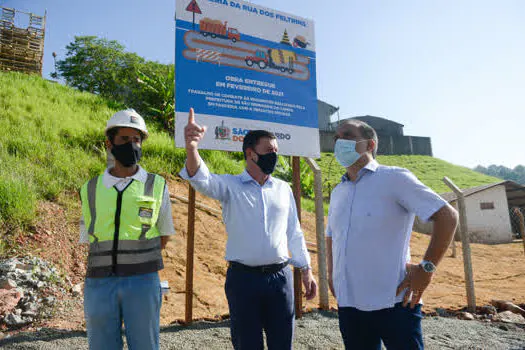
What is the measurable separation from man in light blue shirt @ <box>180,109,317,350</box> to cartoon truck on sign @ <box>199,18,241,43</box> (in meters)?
2.22

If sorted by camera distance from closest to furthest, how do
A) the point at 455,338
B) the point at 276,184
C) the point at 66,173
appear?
the point at 276,184, the point at 455,338, the point at 66,173

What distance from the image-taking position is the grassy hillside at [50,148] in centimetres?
645

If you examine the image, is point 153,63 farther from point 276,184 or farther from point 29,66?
point 276,184

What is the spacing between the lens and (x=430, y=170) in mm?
35781

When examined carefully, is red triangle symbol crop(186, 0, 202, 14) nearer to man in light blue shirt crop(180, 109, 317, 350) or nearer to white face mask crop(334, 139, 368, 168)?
man in light blue shirt crop(180, 109, 317, 350)

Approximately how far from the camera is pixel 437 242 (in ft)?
6.29

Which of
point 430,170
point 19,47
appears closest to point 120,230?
point 19,47

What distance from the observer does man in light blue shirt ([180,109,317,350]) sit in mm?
2303

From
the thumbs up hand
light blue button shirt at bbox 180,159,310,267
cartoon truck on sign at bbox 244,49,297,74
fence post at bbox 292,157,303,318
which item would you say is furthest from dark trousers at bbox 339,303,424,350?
cartoon truck on sign at bbox 244,49,297,74

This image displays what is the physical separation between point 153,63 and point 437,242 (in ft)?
87.8

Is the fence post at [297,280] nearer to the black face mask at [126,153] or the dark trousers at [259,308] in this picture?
the dark trousers at [259,308]

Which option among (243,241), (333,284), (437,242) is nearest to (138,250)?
(243,241)

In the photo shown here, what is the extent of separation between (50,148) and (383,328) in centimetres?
913

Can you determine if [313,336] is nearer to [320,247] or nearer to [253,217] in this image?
[320,247]
